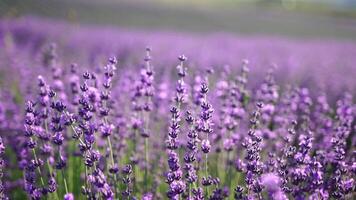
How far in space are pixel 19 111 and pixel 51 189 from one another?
229cm

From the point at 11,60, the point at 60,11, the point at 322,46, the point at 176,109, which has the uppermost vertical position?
the point at 60,11

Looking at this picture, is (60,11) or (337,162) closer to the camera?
(337,162)

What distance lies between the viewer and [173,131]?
104 inches

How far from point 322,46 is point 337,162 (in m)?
9.97

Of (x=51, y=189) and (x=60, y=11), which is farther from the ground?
(x=60, y=11)

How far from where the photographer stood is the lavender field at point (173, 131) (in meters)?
2.58

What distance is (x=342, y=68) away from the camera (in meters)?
8.39

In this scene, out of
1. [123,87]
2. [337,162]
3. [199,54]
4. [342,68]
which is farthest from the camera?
[199,54]

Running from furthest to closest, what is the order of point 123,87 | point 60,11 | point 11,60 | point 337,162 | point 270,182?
point 60,11 → point 11,60 → point 123,87 → point 337,162 → point 270,182

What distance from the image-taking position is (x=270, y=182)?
1.72m

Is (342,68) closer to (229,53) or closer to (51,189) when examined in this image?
(229,53)

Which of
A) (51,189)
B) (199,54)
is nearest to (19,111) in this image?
(51,189)

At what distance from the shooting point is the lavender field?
2.58m

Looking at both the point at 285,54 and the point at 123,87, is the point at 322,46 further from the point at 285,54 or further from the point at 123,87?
the point at 123,87
